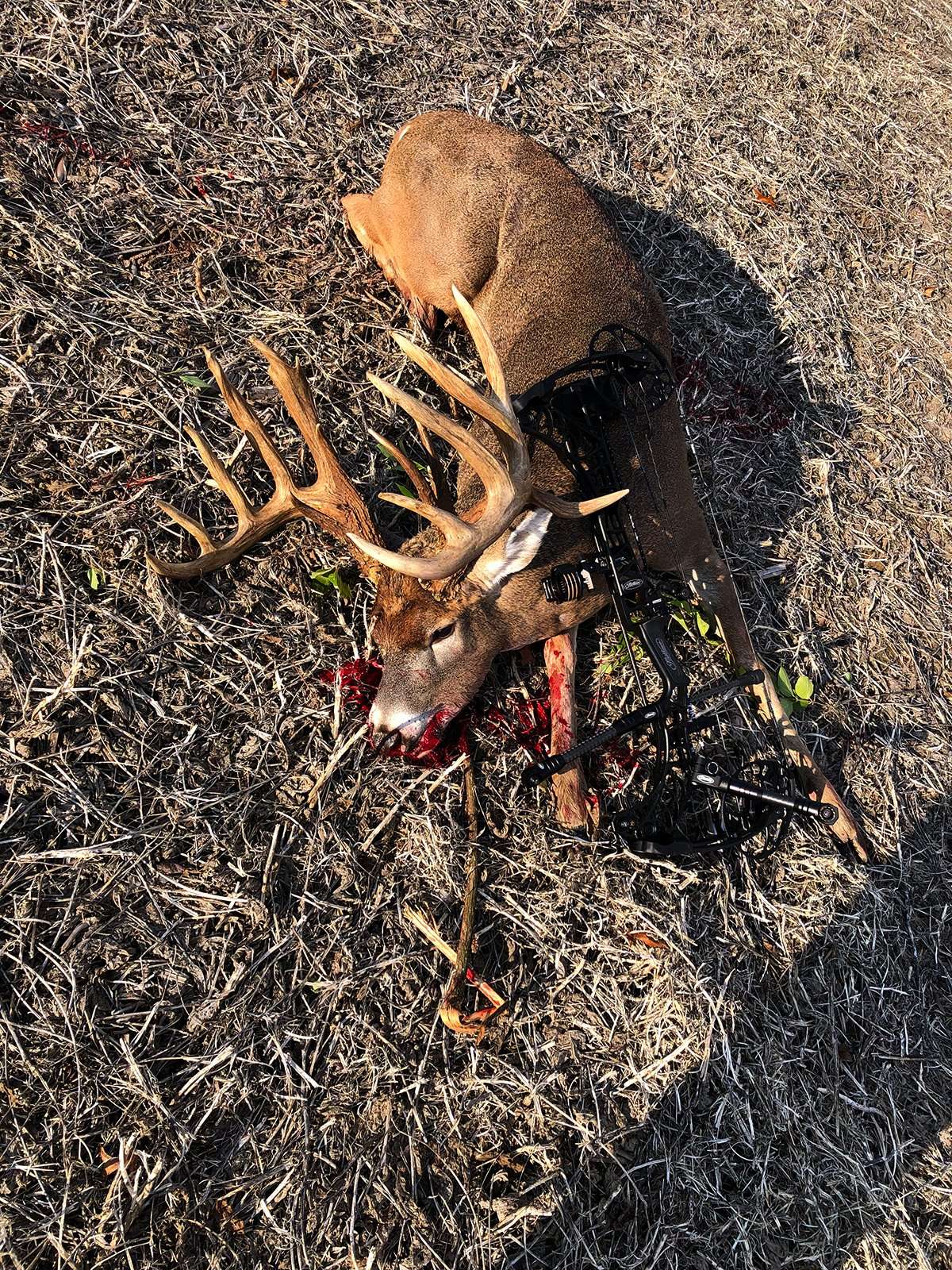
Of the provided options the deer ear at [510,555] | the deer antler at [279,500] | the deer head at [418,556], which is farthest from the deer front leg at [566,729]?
the deer antler at [279,500]

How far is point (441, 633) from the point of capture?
2.99 meters

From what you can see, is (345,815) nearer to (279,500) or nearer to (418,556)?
(418,556)

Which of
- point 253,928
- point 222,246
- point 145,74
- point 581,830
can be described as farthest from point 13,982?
point 145,74

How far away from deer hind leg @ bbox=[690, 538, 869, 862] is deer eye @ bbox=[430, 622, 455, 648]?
3.69 ft

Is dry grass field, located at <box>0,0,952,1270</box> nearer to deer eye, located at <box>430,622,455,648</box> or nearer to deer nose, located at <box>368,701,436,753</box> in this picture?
deer nose, located at <box>368,701,436,753</box>

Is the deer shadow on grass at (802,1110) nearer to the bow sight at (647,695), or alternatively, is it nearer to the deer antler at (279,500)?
the bow sight at (647,695)

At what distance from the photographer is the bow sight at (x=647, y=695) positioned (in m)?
2.83

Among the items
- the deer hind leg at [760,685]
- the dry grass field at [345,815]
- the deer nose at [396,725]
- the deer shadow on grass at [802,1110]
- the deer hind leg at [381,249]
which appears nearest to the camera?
the dry grass field at [345,815]

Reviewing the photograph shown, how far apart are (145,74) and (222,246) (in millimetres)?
1025

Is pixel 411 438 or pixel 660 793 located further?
pixel 411 438

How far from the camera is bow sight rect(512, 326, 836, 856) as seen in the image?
2834 mm

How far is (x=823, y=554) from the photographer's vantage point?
391 centimetres

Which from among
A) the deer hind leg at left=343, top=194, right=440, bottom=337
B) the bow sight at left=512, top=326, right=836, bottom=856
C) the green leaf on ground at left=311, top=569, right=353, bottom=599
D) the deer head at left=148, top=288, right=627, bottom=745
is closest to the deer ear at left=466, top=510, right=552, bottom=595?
the deer head at left=148, top=288, right=627, bottom=745

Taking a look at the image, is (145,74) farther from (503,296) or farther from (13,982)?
(13,982)
